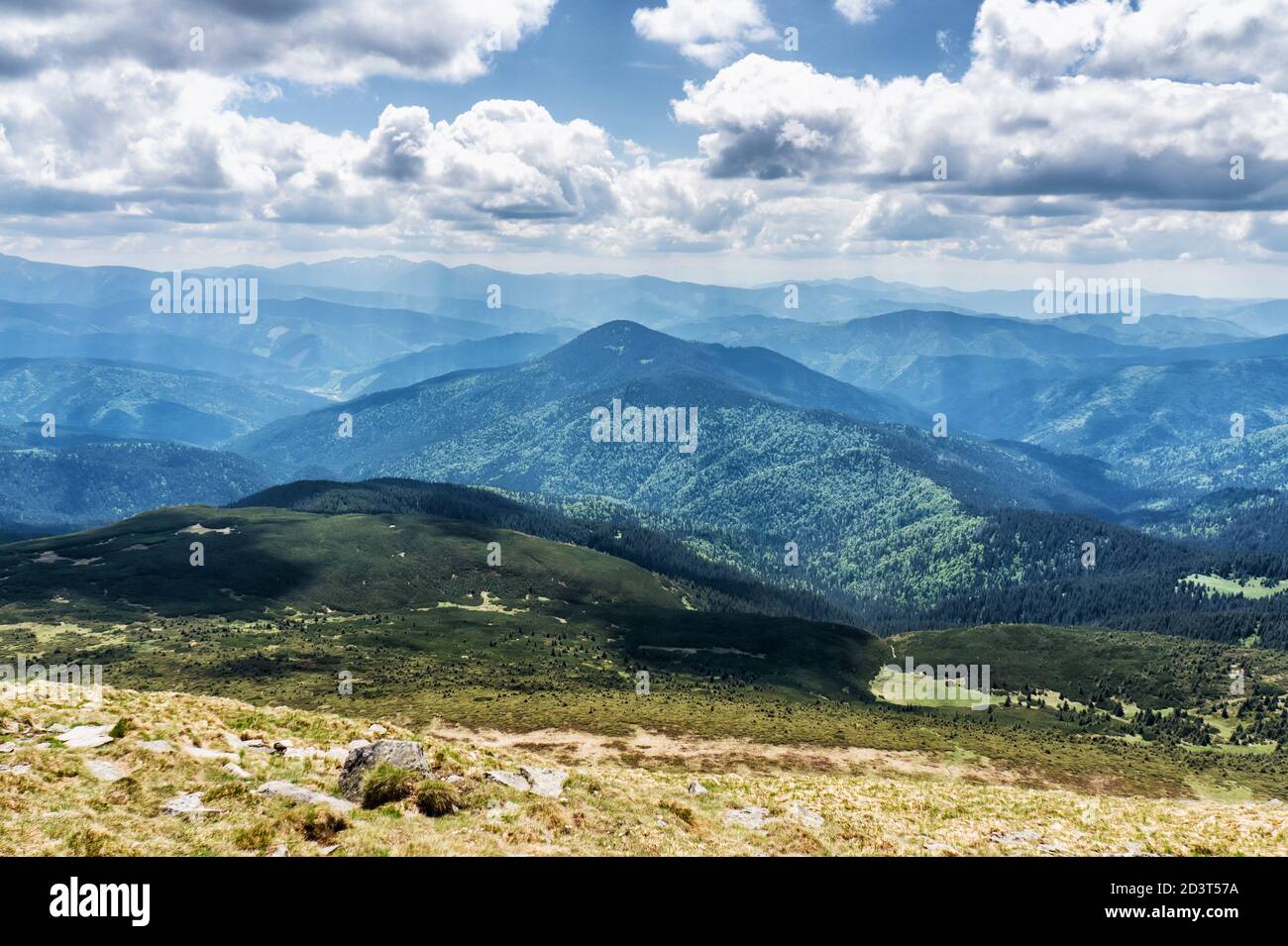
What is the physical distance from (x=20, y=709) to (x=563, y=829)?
29.1 m

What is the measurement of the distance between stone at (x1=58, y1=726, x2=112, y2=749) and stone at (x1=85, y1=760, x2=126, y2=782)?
9.33 ft

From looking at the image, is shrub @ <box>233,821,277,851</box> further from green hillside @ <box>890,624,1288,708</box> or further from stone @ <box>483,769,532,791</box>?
green hillside @ <box>890,624,1288,708</box>

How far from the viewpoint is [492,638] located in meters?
183

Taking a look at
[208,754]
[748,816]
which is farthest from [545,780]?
[208,754]

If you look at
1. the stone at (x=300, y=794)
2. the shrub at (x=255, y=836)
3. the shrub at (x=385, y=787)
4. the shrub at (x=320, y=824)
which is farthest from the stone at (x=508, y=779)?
the shrub at (x=255, y=836)

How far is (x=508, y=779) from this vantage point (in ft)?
113

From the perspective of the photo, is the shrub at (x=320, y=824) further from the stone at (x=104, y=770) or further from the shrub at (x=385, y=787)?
the stone at (x=104, y=770)

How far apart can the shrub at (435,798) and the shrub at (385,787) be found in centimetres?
51

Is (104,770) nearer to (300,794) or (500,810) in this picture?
(300,794)

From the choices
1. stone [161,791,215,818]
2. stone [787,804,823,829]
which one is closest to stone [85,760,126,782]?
stone [161,791,215,818]

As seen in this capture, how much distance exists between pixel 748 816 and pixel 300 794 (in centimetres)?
2125

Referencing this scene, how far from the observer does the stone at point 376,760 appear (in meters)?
29.5
